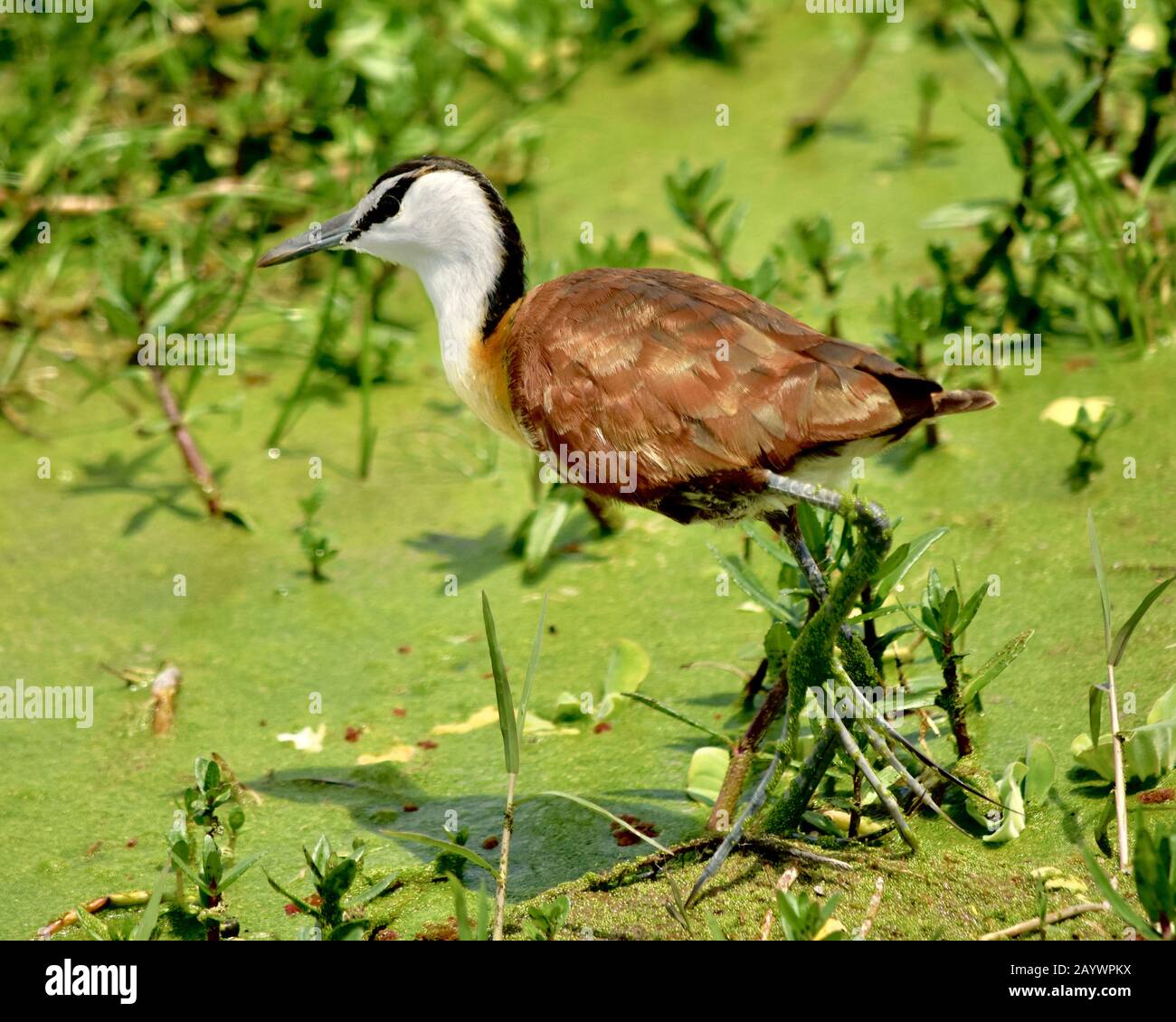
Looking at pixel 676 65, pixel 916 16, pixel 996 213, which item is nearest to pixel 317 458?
pixel 996 213

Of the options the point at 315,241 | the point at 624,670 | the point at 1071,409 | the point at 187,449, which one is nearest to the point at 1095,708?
the point at 624,670

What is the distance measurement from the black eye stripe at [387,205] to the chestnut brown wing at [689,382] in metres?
0.58

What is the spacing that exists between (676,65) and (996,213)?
221 centimetres

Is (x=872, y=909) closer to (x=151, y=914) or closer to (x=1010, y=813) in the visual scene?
(x=1010, y=813)

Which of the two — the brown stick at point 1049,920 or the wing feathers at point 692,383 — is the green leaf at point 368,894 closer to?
the wing feathers at point 692,383

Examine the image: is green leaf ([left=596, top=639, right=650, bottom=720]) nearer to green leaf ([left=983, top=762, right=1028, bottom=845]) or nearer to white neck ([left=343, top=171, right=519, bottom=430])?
white neck ([left=343, top=171, right=519, bottom=430])

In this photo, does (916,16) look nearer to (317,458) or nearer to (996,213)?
(996,213)

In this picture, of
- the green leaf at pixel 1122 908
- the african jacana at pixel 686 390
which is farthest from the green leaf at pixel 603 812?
the green leaf at pixel 1122 908

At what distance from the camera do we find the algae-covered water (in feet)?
10.4

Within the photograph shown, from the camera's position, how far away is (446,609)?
4.04 meters

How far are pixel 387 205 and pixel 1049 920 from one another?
229cm

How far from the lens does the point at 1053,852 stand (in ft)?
9.39

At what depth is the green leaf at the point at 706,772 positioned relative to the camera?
322cm

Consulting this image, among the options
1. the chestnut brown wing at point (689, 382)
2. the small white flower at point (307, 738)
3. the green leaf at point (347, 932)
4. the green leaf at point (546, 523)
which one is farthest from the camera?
the green leaf at point (546, 523)
